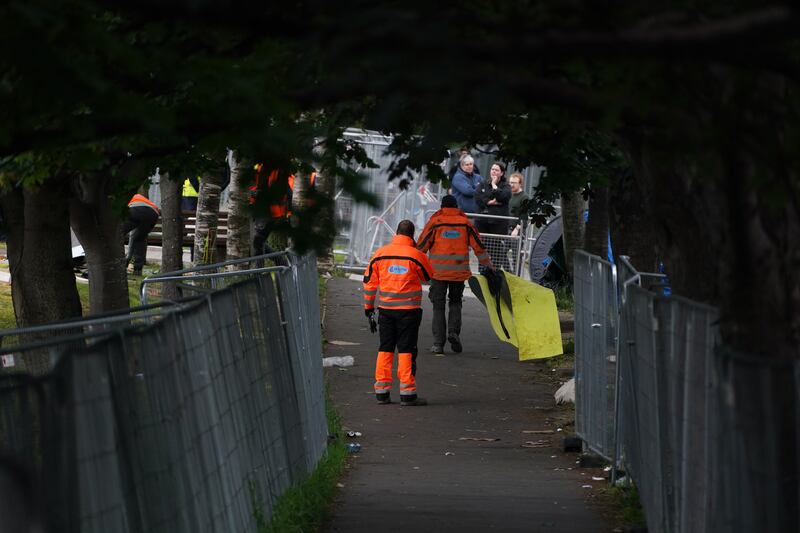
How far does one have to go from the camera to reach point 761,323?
499 cm

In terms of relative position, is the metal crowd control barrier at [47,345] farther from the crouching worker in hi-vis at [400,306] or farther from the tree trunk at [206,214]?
the tree trunk at [206,214]

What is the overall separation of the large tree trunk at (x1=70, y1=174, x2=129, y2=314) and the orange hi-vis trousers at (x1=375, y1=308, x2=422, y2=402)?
9.63ft

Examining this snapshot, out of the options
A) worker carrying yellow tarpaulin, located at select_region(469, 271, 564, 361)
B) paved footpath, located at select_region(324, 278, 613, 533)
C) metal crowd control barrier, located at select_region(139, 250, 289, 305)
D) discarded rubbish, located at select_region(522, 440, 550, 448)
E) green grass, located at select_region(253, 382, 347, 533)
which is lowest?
discarded rubbish, located at select_region(522, 440, 550, 448)

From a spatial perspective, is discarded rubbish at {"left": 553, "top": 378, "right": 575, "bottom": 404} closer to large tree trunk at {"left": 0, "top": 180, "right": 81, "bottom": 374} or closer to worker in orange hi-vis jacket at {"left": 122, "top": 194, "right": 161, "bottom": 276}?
large tree trunk at {"left": 0, "top": 180, "right": 81, "bottom": 374}

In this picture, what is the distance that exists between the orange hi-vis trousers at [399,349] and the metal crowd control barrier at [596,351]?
8.39 feet

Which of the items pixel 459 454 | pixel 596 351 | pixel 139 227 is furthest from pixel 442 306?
pixel 139 227

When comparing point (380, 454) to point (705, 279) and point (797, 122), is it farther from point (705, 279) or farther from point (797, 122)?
point (797, 122)

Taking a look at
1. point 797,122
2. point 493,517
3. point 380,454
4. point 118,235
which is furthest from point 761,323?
point 118,235

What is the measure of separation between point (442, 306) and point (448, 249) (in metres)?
0.67

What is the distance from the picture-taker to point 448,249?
16484 millimetres

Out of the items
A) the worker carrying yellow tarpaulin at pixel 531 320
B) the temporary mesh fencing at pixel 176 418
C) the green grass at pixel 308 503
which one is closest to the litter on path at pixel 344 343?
the worker carrying yellow tarpaulin at pixel 531 320

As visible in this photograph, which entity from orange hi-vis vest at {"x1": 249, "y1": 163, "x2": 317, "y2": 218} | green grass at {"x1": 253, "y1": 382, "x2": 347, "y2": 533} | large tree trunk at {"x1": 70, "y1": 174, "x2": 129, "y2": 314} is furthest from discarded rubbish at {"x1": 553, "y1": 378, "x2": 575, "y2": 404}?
orange hi-vis vest at {"x1": 249, "y1": 163, "x2": 317, "y2": 218}

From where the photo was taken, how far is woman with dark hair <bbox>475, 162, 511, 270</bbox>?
23203 mm

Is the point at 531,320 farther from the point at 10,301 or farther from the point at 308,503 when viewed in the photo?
the point at 308,503
